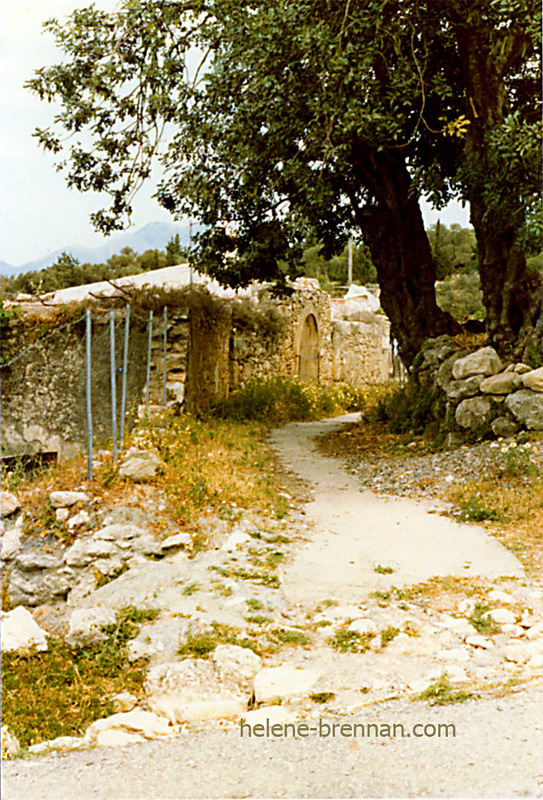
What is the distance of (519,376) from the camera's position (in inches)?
379

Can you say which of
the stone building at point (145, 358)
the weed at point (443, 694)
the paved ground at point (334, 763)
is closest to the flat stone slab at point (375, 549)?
the weed at point (443, 694)

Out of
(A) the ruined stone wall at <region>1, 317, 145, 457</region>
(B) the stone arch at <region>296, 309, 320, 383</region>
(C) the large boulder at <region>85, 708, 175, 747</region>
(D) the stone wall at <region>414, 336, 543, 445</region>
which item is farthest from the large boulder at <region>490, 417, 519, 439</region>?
(B) the stone arch at <region>296, 309, 320, 383</region>

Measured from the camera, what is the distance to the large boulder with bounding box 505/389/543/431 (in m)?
9.09

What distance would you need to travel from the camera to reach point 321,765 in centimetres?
304

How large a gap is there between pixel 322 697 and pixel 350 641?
74cm

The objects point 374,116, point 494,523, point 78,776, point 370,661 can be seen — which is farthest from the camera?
point 374,116

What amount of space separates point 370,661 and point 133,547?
8.97 ft

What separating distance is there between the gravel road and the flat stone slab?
1.95 metres

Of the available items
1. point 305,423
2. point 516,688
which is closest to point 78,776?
point 516,688

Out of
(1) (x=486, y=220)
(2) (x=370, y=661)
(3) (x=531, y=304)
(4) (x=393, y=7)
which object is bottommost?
(2) (x=370, y=661)

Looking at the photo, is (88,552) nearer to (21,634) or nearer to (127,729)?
(21,634)

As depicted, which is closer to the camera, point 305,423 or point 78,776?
point 78,776

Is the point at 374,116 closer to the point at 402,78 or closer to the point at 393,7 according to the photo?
the point at 402,78

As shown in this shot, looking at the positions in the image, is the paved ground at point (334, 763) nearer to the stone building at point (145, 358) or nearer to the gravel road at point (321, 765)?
the gravel road at point (321, 765)
